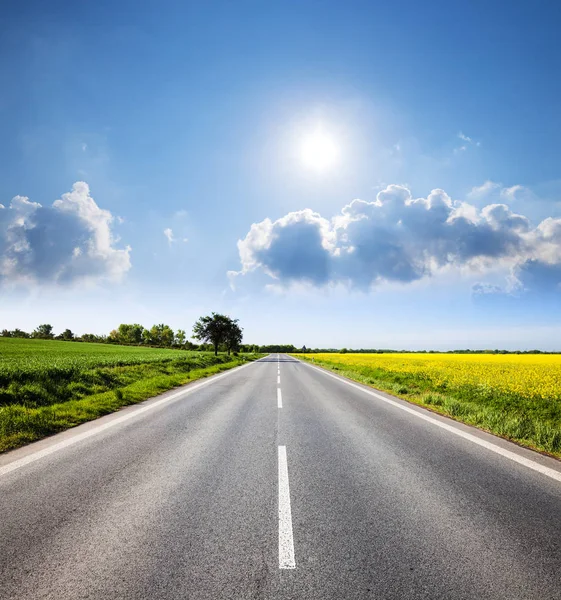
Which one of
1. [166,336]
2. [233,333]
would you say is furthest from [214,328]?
[166,336]

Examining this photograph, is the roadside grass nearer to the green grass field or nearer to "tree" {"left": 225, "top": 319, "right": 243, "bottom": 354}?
the green grass field

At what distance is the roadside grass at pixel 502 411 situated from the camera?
19.8ft

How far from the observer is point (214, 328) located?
6012 cm

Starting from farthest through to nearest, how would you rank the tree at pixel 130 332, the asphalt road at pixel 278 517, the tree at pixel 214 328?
the tree at pixel 130 332, the tree at pixel 214 328, the asphalt road at pixel 278 517

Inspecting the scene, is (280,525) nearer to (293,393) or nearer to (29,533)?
(29,533)

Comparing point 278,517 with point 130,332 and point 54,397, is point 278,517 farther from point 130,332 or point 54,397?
point 130,332

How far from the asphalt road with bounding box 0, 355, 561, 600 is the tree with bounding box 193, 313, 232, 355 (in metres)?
54.5

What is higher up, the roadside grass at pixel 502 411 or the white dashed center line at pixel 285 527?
the white dashed center line at pixel 285 527

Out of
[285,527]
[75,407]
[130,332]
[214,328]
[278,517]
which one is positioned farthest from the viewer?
[130,332]

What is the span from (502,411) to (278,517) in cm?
809

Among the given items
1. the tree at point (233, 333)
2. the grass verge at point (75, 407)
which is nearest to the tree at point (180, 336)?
the tree at point (233, 333)

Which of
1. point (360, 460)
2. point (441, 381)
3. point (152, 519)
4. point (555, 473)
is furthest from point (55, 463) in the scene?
point (441, 381)

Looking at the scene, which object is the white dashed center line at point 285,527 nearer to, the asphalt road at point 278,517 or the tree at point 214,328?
the asphalt road at point 278,517

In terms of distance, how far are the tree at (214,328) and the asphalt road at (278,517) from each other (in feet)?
179
